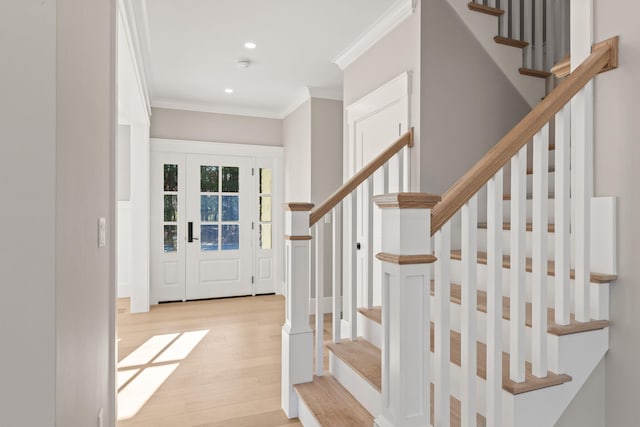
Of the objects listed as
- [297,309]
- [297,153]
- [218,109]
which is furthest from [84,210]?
[218,109]

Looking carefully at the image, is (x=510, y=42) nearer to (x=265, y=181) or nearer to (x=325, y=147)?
(x=325, y=147)

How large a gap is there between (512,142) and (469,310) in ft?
1.95

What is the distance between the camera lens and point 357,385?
2059 mm

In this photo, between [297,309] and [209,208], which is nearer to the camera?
[297,309]

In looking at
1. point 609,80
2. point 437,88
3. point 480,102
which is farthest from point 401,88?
point 609,80

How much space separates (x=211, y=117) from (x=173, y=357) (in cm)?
329

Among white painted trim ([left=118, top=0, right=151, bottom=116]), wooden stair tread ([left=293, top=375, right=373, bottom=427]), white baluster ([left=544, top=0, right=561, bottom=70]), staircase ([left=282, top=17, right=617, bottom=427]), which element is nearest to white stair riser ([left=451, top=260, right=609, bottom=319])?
staircase ([left=282, top=17, right=617, bottom=427])

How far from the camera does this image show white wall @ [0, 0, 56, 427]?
845 mm

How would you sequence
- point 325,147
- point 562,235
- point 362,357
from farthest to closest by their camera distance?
point 325,147 → point 362,357 → point 562,235

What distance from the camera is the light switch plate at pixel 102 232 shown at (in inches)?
61.8

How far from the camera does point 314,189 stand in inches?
184

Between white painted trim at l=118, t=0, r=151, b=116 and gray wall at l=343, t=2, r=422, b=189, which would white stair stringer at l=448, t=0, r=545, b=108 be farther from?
white painted trim at l=118, t=0, r=151, b=116

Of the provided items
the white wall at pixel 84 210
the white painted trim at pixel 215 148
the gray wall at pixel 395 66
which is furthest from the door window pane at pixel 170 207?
the white wall at pixel 84 210

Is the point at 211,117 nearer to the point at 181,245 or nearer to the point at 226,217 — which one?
the point at 226,217
